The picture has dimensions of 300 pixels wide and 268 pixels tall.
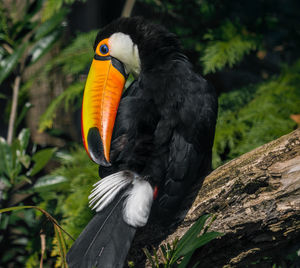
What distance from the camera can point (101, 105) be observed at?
5.58ft

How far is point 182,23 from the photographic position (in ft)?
9.21

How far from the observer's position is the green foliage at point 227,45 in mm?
2287

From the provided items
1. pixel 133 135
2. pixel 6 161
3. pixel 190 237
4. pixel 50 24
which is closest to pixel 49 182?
pixel 6 161

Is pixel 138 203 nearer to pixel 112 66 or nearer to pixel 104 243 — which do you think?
pixel 104 243

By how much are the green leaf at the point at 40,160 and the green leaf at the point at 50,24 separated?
2.61 feet

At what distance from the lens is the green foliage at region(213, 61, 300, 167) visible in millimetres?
2104

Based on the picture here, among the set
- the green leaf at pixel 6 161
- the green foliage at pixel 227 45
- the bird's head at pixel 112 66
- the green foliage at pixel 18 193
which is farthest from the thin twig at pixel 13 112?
the green foliage at pixel 227 45

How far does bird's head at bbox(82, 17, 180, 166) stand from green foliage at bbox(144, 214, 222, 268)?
0.43 m

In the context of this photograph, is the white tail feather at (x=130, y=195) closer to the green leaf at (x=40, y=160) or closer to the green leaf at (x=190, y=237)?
the green leaf at (x=190, y=237)

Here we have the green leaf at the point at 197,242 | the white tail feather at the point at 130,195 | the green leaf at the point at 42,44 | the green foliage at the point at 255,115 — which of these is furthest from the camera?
the green leaf at the point at 42,44

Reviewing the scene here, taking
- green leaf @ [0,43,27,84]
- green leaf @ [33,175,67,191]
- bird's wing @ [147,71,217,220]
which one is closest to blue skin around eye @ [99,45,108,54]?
bird's wing @ [147,71,217,220]

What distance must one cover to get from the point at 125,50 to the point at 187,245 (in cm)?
110

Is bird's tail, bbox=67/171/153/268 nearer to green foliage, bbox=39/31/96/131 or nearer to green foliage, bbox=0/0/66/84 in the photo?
green foliage, bbox=39/31/96/131

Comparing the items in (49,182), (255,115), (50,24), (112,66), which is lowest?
(255,115)
